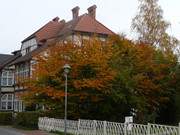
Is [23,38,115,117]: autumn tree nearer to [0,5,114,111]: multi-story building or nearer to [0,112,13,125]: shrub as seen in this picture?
[0,112,13,125]: shrub

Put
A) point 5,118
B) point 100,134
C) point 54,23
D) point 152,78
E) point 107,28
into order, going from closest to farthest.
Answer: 1. point 100,134
2. point 152,78
3. point 5,118
4. point 107,28
5. point 54,23

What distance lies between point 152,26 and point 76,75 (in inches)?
759

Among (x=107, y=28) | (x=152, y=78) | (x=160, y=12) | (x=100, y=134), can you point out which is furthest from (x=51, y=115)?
(x=107, y=28)

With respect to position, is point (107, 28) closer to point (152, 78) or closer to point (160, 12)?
point (160, 12)

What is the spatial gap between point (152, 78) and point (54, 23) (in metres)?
29.8

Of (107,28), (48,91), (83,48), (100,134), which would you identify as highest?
(107,28)

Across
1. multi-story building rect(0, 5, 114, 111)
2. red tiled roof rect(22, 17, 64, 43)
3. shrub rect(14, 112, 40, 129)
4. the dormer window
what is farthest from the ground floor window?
shrub rect(14, 112, 40, 129)

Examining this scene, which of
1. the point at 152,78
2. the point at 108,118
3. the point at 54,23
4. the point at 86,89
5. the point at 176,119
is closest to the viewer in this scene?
the point at 86,89

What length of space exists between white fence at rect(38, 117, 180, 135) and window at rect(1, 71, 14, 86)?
98.3 feet

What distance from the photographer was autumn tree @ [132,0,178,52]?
1822 inches

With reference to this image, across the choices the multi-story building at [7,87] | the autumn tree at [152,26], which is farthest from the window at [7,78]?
the autumn tree at [152,26]

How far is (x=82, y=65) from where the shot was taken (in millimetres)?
29984

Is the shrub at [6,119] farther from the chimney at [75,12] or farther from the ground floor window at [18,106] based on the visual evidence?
the chimney at [75,12]

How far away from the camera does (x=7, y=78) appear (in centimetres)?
6359
